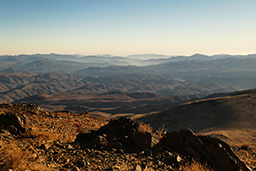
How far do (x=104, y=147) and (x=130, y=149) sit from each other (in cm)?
105

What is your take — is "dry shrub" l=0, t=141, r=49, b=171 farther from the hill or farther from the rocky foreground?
the hill

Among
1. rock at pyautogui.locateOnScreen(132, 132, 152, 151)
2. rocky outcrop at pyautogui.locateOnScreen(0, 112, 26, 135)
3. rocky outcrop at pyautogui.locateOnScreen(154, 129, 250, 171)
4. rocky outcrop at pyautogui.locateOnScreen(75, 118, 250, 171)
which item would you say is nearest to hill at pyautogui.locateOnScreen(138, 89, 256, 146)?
rocky outcrop at pyautogui.locateOnScreen(154, 129, 250, 171)

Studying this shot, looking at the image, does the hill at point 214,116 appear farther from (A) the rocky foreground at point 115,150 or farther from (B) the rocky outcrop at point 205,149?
(A) the rocky foreground at point 115,150

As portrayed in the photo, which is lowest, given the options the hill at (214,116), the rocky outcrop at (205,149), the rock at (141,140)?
the hill at (214,116)

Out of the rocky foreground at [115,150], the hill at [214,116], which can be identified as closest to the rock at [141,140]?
the rocky foreground at [115,150]

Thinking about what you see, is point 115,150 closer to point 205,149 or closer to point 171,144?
point 171,144

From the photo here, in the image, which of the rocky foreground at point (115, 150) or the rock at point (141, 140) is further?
the rock at point (141, 140)

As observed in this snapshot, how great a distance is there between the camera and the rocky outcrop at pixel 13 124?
8172 mm

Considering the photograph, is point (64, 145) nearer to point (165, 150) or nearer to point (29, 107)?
point (165, 150)

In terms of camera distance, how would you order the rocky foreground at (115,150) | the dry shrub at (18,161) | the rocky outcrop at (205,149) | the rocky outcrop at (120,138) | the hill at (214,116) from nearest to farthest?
1. the dry shrub at (18,161)
2. the rocky foreground at (115,150)
3. the rocky outcrop at (120,138)
4. the rocky outcrop at (205,149)
5. the hill at (214,116)

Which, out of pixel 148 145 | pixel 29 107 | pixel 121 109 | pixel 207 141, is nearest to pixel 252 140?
pixel 207 141

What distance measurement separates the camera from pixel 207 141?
356 inches

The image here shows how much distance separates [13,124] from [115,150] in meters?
4.31

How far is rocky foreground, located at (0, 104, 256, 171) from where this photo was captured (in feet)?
19.5
